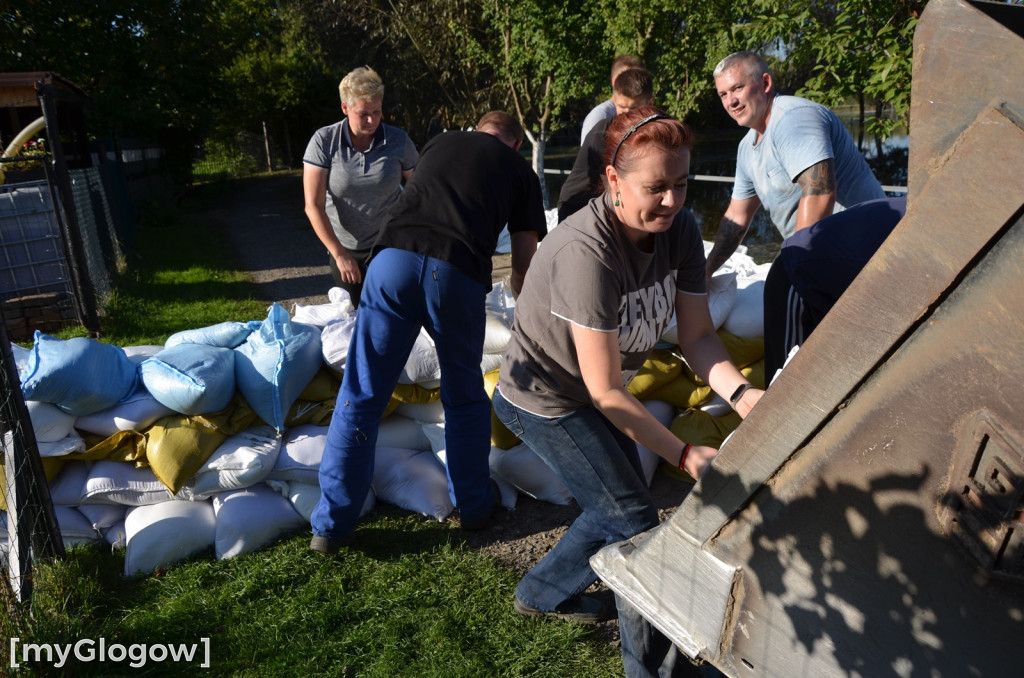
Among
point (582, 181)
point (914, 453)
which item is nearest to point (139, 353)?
point (582, 181)

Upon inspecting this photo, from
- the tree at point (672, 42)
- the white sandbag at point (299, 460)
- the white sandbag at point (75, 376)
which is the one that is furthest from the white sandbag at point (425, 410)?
the tree at point (672, 42)

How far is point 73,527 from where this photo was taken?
3299mm

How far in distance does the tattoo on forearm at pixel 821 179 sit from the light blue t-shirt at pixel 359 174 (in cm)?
190

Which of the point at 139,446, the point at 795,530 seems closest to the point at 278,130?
the point at 139,446

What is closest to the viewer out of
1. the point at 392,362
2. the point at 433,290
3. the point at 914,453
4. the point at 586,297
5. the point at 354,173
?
the point at 914,453

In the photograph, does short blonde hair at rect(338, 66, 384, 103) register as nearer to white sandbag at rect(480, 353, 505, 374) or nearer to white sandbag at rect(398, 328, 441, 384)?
white sandbag at rect(398, 328, 441, 384)

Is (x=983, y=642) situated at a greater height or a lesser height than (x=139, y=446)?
greater

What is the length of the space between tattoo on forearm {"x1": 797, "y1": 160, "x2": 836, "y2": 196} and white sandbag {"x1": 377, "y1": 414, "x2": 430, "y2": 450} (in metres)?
2.08

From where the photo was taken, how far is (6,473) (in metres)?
2.77

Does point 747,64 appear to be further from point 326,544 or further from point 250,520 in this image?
point 250,520

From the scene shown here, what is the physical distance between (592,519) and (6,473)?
6.80 feet

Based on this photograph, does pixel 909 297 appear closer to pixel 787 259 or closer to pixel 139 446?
pixel 787 259

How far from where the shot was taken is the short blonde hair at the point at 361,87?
379 centimetres

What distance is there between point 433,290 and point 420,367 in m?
0.83
